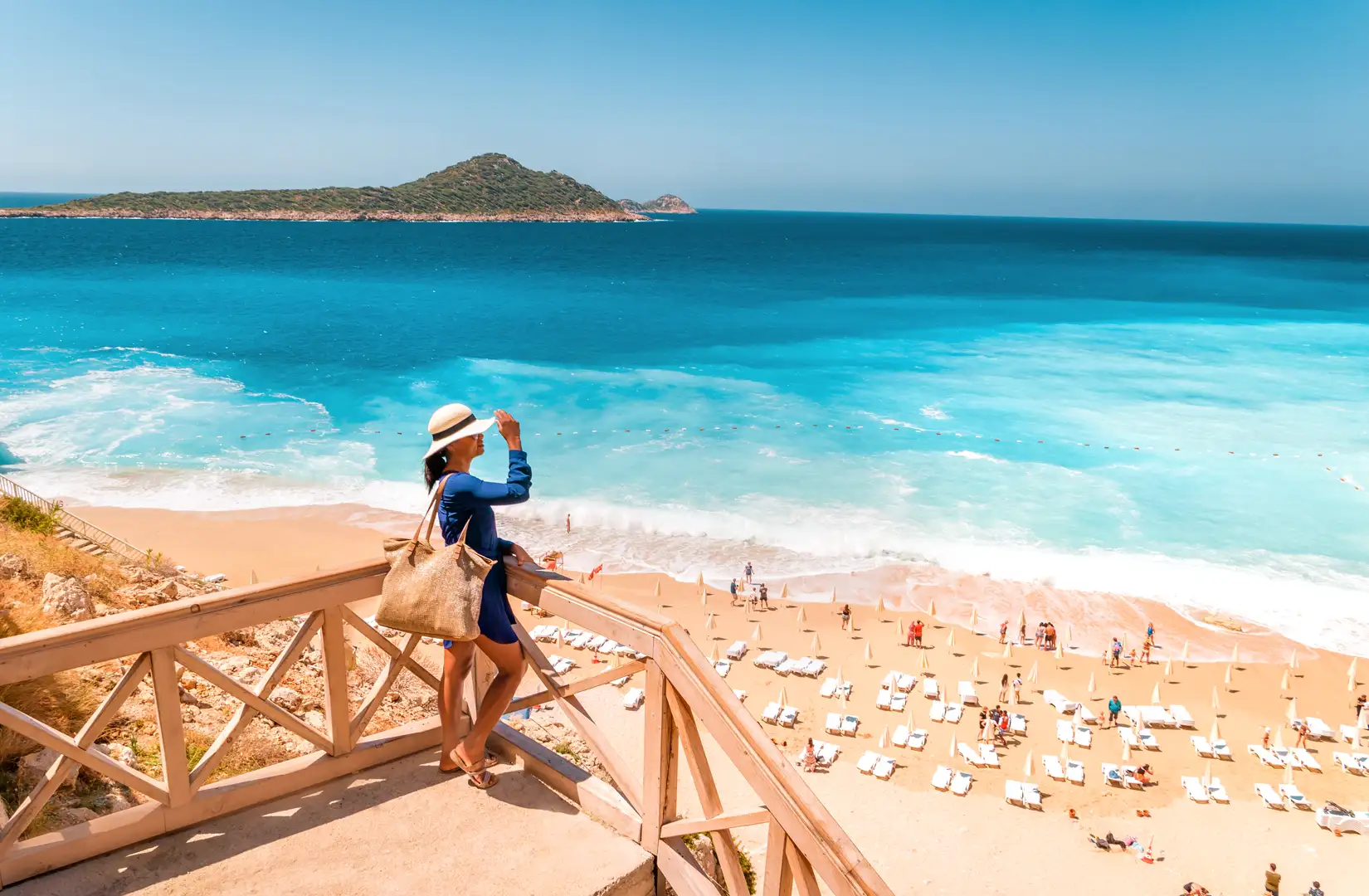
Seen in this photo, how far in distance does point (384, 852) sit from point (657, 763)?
133 centimetres

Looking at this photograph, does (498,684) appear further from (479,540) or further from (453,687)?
(479,540)

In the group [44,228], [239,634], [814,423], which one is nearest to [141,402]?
[814,423]

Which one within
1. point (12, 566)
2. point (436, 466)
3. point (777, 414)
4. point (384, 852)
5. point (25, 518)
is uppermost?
point (436, 466)

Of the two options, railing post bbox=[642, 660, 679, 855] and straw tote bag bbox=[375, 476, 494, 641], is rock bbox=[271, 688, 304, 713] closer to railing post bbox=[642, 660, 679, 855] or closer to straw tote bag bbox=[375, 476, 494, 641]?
straw tote bag bbox=[375, 476, 494, 641]

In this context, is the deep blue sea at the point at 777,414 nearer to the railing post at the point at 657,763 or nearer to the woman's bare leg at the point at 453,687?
the woman's bare leg at the point at 453,687

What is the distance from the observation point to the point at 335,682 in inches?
173

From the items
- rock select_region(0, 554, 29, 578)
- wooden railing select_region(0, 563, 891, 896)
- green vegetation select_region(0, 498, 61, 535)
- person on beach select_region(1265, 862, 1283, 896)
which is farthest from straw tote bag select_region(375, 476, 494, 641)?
person on beach select_region(1265, 862, 1283, 896)

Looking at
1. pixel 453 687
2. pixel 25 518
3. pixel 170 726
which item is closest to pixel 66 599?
pixel 170 726

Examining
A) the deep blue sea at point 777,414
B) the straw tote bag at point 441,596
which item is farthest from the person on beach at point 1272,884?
the straw tote bag at point 441,596

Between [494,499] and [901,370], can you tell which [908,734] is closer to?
[494,499]

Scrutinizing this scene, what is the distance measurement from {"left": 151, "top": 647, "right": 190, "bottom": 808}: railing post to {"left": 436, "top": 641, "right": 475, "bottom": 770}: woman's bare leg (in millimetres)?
1125

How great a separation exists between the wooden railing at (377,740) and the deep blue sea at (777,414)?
19832mm

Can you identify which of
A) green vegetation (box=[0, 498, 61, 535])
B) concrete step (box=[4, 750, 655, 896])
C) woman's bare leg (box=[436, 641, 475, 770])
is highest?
woman's bare leg (box=[436, 641, 475, 770])

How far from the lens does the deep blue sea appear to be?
2659cm
